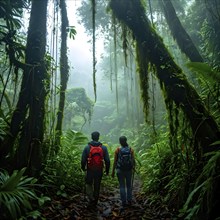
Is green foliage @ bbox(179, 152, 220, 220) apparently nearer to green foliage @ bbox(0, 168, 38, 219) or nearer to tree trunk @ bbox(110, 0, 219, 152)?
tree trunk @ bbox(110, 0, 219, 152)

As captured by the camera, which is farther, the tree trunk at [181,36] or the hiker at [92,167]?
the tree trunk at [181,36]

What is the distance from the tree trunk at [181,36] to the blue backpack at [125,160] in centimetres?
379

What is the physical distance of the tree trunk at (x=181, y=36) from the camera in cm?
751

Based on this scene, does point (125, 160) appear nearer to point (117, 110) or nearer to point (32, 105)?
point (117, 110)

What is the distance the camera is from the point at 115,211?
4.60 metres

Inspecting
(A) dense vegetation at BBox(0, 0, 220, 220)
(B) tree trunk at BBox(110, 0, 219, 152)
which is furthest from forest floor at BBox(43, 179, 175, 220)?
(B) tree trunk at BBox(110, 0, 219, 152)

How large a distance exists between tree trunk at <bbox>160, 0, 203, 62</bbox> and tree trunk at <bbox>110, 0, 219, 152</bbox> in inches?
139

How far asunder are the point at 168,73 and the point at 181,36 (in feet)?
14.1

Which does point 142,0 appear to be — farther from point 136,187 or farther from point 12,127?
point 136,187

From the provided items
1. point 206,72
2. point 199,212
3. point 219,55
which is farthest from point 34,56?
point 219,55

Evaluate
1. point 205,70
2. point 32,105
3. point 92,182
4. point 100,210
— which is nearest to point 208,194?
point 205,70

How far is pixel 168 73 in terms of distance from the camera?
411 centimetres

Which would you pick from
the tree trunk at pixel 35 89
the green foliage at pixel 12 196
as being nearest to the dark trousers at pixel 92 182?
the tree trunk at pixel 35 89

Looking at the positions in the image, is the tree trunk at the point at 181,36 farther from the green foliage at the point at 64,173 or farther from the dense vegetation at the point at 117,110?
the green foliage at the point at 64,173
